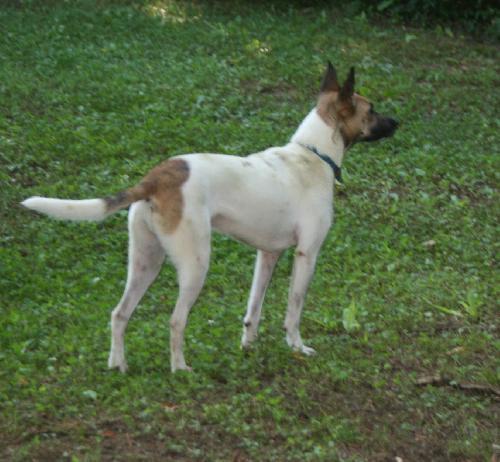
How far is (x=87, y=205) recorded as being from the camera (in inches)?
241

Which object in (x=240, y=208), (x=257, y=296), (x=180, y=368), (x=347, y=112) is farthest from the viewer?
Result: (x=347, y=112)

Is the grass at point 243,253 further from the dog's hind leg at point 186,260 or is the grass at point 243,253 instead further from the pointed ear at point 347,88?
the pointed ear at point 347,88

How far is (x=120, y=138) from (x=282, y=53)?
3.45m

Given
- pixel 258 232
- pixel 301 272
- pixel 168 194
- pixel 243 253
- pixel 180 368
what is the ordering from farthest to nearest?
pixel 243 253
pixel 301 272
pixel 258 232
pixel 180 368
pixel 168 194

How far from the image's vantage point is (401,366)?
6.85 meters

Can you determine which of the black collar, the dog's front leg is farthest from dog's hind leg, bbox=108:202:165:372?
the black collar

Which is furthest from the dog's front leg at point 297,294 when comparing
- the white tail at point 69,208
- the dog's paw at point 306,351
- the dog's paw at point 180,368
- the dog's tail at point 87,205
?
the white tail at point 69,208

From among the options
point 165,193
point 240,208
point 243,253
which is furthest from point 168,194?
point 243,253

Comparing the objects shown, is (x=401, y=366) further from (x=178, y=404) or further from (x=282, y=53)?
(x=282, y=53)

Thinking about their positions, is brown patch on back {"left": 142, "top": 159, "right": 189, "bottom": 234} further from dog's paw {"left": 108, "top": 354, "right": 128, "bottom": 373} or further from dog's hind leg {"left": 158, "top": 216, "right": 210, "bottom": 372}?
dog's paw {"left": 108, "top": 354, "right": 128, "bottom": 373}

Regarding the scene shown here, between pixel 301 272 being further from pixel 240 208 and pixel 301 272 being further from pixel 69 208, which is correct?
pixel 69 208

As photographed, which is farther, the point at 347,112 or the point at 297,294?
the point at 347,112

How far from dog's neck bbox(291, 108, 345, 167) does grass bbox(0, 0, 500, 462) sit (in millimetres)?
1066

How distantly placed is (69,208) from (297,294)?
5.41 ft
